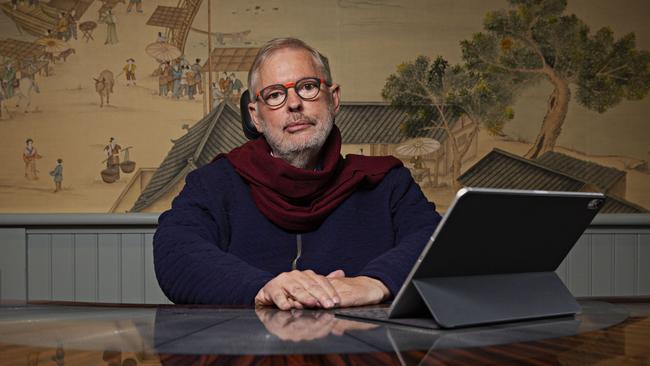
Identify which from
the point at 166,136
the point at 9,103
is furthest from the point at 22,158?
the point at 166,136

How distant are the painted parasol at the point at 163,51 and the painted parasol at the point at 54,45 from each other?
39 cm

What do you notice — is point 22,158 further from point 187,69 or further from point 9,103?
point 187,69

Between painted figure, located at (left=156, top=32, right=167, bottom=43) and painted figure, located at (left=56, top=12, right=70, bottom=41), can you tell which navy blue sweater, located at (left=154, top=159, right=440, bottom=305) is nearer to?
painted figure, located at (left=156, top=32, right=167, bottom=43)

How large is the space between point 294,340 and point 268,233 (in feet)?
4.27

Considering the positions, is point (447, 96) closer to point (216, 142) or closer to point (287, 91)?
point (216, 142)

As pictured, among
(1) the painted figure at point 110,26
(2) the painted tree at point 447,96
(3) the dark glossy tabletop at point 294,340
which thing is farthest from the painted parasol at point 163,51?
(3) the dark glossy tabletop at point 294,340

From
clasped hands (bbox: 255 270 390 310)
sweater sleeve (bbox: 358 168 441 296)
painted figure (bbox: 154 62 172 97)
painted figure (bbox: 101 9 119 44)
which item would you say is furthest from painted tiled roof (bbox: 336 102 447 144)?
clasped hands (bbox: 255 270 390 310)

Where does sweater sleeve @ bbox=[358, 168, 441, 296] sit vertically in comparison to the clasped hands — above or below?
above

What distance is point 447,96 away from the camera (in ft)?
12.7

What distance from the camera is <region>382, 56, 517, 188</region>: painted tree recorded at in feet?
12.7

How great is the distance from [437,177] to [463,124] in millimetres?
287

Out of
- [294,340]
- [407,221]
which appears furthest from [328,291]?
[407,221]

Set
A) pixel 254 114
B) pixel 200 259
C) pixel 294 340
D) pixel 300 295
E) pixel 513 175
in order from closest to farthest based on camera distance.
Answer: pixel 294 340
pixel 300 295
pixel 200 259
pixel 254 114
pixel 513 175

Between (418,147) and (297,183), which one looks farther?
(418,147)
